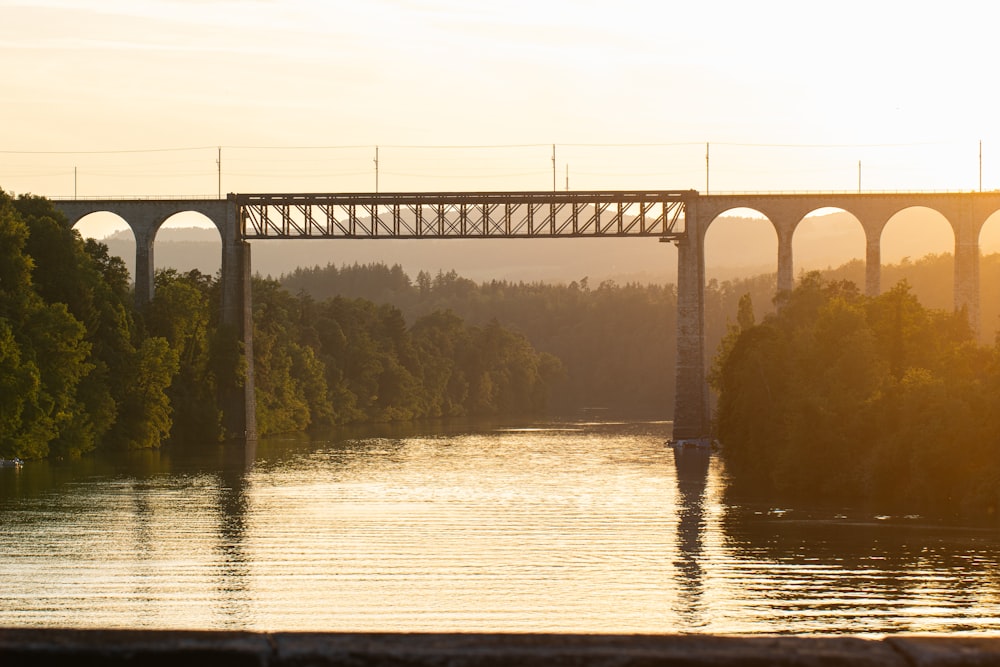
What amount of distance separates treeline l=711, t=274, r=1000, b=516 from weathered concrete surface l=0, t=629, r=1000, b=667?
44834 millimetres

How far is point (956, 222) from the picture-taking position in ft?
315

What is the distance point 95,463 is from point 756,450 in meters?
32.7

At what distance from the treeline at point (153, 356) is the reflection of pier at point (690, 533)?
31.2 meters

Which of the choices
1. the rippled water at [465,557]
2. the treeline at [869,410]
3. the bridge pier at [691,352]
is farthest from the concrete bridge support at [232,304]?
the treeline at [869,410]

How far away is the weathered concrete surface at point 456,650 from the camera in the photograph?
4.05 metres

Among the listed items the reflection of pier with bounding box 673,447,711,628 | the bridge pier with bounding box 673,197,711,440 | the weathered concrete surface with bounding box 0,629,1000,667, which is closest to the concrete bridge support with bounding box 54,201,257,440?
the bridge pier with bounding box 673,197,711,440

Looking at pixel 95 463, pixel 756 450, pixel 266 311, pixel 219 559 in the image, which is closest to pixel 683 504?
pixel 756 450

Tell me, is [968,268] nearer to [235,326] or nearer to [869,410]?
[869,410]

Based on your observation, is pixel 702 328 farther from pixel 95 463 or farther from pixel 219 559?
pixel 219 559

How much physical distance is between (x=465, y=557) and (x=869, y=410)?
2309 cm

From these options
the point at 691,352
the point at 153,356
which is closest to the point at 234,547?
the point at 153,356

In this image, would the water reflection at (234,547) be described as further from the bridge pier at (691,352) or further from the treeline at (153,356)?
the bridge pier at (691,352)

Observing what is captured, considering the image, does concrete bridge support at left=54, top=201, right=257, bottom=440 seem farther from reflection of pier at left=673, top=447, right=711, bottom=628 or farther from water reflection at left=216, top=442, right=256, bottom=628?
reflection of pier at left=673, top=447, right=711, bottom=628

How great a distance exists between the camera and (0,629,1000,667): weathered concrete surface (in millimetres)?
4051
